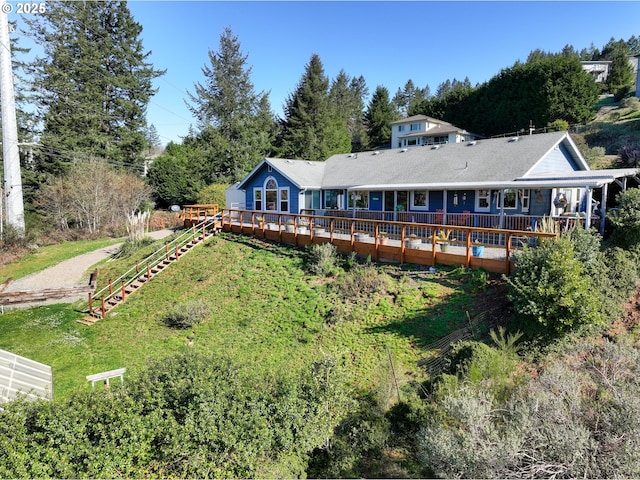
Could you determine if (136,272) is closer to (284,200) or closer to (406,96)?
(284,200)

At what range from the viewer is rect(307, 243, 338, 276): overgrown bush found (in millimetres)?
14227

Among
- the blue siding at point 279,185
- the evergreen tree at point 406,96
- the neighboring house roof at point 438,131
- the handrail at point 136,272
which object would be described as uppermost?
the evergreen tree at point 406,96

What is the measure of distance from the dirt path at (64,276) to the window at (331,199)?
43.4 feet

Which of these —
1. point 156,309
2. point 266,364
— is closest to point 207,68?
point 156,309

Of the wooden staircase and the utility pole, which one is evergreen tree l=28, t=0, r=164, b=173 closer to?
the utility pole

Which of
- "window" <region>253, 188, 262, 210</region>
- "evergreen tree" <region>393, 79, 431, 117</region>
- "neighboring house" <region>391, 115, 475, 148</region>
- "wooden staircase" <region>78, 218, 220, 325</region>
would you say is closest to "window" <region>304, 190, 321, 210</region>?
"window" <region>253, 188, 262, 210</region>

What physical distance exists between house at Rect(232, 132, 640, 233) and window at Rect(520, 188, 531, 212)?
0.05 ft

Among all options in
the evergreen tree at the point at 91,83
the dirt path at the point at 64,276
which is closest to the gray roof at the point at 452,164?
the dirt path at the point at 64,276

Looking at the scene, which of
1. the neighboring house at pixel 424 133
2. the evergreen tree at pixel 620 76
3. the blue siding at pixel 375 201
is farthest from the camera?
the evergreen tree at pixel 620 76

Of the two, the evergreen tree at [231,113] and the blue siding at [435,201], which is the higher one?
the evergreen tree at [231,113]

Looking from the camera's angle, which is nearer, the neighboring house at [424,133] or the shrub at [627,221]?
the shrub at [627,221]

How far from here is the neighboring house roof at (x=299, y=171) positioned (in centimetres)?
2305

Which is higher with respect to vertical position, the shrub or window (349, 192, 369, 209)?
window (349, 192, 369, 209)

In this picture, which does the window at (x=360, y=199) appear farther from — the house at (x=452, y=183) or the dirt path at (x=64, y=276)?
the dirt path at (x=64, y=276)
